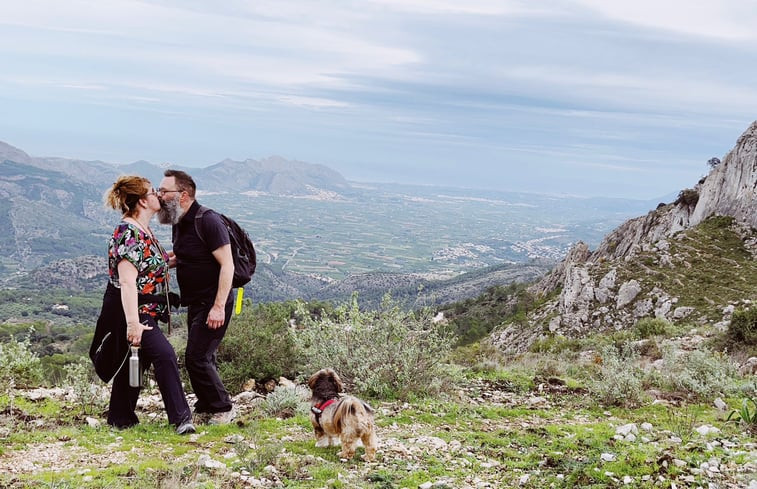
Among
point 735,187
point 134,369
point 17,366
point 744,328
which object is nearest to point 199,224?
point 134,369

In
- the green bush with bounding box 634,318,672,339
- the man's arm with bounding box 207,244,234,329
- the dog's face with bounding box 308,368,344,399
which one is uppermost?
the man's arm with bounding box 207,244,234,329

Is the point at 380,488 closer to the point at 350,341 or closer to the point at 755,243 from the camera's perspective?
the point at 350,341

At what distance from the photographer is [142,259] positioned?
18.5 ft

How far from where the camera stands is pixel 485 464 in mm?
5305

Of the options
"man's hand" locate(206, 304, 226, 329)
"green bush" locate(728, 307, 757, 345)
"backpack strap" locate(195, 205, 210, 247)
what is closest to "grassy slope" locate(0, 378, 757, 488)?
"man's hand" locate(206, 304, 226, 329)

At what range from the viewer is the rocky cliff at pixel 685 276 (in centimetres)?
2056

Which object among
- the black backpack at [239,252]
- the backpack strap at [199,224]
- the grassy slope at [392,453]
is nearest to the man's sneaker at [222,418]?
the grassy slope at [392,453]

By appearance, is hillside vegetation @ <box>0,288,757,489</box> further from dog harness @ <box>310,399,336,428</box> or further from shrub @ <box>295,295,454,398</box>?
dog harness @ <box>310,399,336,428</box>

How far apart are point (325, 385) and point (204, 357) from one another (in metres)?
1.43

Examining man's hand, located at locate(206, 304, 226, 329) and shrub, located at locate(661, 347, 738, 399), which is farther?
shrub, located at locate(661, 347, 738, 399)

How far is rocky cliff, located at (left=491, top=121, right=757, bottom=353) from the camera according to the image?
2056 cm

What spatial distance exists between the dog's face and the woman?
1.37 metres

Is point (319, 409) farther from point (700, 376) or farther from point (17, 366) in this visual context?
point (700, 376)

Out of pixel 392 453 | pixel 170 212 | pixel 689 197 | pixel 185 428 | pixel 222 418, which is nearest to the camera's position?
pixel 392 453
